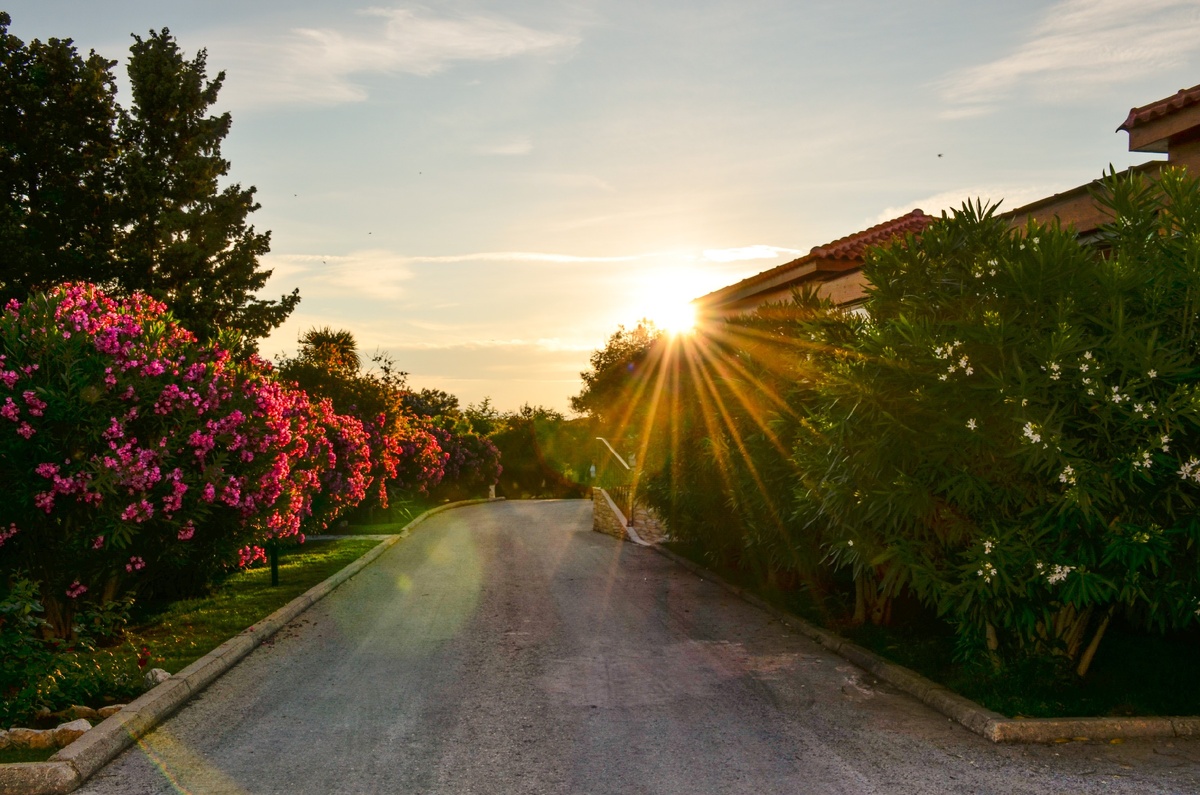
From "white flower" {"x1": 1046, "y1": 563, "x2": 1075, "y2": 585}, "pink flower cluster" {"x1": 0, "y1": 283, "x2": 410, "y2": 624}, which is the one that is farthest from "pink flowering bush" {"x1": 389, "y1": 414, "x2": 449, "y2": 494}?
"white flower" {"x1": 1046, "y1": 563, "x2": 1075, "y2": 585}

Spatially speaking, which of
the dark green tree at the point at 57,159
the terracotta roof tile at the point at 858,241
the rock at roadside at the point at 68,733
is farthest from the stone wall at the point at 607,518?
the rock at roadside at the point at 68,733

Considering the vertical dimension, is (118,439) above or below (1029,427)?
above

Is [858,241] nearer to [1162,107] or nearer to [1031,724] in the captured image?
[1162,107]

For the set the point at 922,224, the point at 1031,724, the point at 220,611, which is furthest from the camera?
the point at 922,224

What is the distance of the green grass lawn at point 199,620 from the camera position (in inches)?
382

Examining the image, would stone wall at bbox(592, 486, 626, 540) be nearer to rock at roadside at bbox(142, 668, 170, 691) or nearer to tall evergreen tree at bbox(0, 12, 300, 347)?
tall evergreen tree at bbox(0, 12, 300, 347)

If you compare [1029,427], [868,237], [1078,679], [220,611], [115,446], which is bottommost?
[1078,679]

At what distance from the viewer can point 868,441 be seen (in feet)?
28.4

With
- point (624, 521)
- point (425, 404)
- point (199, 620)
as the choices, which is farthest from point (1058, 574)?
point (425, 404)

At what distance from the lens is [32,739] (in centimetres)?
745

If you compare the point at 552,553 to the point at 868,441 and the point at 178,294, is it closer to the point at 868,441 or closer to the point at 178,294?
the point at 868,441

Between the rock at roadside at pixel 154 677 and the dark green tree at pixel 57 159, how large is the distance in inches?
1126

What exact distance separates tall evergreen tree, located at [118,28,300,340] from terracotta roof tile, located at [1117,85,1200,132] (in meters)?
Answer: 29.3

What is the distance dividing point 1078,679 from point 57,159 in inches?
1443
